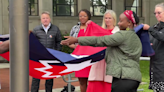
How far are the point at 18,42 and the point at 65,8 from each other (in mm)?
18177

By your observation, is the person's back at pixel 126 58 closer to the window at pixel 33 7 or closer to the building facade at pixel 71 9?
the building facade at pixel 71 9

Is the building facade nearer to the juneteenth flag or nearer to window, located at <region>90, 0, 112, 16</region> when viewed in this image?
window, located at <region>90, 0, 112, 16</region>

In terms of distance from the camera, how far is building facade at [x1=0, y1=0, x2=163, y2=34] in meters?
18.1

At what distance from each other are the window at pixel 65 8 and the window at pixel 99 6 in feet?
4.59

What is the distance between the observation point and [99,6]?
2088 cm

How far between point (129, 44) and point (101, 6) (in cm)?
1726

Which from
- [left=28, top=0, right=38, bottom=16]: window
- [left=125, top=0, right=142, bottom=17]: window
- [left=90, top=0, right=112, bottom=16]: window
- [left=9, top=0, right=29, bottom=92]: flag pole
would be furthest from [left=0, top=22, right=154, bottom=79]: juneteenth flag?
[left=125, top=0, right=142, bottom=17]: window

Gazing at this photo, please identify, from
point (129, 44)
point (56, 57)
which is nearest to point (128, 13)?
point (129, 44)

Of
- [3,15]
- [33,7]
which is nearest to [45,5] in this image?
[33,7]

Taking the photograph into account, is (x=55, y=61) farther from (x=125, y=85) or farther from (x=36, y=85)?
(x=36, y=85)

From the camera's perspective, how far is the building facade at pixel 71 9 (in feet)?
59.5

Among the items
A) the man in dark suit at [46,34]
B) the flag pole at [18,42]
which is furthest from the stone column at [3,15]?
the flag pole at [18,42]

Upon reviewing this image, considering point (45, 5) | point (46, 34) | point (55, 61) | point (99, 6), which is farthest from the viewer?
point (99, 6)

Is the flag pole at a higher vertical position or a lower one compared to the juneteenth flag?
higher
